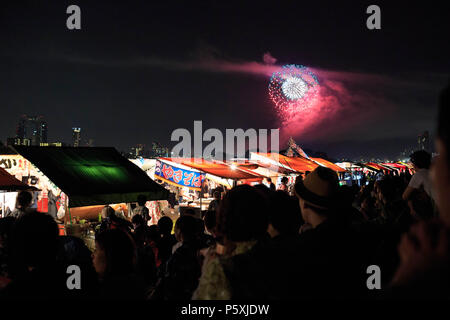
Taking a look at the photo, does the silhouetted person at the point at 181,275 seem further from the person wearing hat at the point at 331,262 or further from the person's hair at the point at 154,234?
the person's hair at the point at 154,234

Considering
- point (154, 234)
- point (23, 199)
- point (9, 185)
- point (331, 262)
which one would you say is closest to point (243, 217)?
point (331, 262)

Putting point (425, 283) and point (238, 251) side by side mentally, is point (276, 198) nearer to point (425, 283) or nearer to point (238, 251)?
point (238, 251)

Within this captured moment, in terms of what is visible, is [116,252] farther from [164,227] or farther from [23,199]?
[23,199]

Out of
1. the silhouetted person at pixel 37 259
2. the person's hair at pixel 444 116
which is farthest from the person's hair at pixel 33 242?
the person's hair at pixel 444 116

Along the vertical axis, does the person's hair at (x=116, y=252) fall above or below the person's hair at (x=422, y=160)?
below

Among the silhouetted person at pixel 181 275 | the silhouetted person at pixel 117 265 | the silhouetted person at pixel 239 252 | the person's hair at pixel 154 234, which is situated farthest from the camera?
the person's hair at pixel 154 234

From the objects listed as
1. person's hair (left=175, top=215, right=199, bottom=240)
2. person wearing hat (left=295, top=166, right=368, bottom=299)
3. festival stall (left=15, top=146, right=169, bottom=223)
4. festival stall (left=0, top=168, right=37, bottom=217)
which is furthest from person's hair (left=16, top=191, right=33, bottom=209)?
person wearing hat (left=295, top=166, right=368, bottom=299)

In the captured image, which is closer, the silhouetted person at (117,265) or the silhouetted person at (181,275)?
the silhouetted person at (117,265)

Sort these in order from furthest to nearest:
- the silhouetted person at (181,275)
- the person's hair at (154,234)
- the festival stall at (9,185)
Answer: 1. the festival stall at (9,185)
2. the person's hair at (154,234)
3. the silhouetted person at (181,275)
